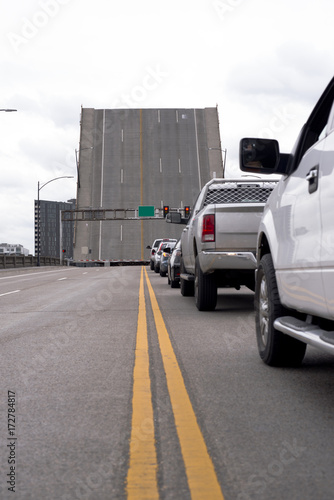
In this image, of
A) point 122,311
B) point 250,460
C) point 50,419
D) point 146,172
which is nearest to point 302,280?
point 250,460

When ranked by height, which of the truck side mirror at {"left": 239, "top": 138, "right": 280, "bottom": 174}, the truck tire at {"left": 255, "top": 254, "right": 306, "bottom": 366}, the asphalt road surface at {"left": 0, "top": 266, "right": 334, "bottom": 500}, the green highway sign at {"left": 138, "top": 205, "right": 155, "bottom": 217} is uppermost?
the green highway sign at {"left": 138, "top": 205, "right": 155, "bottom": 217}

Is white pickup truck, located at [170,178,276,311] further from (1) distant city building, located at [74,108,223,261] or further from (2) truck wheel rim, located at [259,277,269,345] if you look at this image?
(1) distant city building, located at [74,108,223,261]

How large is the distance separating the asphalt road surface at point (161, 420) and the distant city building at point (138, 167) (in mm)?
41626

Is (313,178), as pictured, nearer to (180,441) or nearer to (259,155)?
(259,155)

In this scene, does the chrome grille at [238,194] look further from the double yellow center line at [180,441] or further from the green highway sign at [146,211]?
the green highway sign at [146,211]

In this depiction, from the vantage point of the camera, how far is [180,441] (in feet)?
10.3

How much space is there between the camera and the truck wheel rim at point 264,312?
5.12 m

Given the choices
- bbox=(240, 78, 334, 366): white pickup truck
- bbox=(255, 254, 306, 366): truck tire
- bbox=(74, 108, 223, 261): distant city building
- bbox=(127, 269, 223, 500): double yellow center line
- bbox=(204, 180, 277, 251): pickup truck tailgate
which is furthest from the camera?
bbox=(74, 108, 223, 261): distant city building

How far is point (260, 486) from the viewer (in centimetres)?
257

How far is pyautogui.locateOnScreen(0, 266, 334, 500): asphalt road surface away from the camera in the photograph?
2.62 metres

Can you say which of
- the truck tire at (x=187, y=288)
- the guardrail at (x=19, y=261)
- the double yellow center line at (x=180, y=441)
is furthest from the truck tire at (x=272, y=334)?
the guardrail at (x=19, y=261)

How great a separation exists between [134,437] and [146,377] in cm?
151

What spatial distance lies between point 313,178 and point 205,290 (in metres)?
5.70

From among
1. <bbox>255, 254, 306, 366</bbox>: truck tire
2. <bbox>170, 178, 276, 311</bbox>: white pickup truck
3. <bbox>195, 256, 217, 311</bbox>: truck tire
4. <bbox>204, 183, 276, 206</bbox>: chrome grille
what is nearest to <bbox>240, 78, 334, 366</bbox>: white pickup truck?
<bbox>255, 254, 306, 366</bbox>: truck tire
